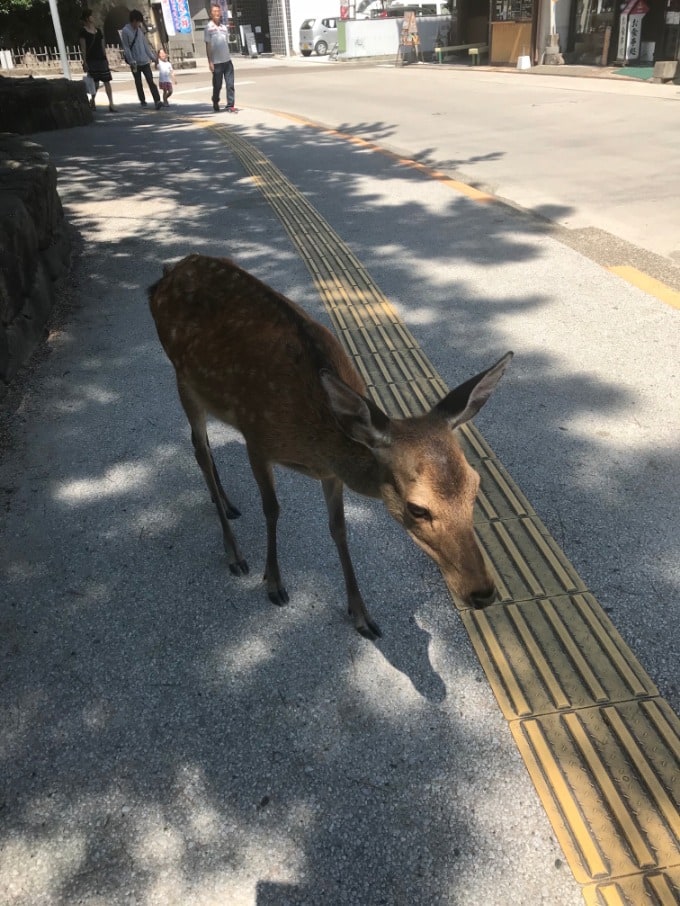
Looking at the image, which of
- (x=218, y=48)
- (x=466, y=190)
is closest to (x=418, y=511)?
(x=466, y=190)

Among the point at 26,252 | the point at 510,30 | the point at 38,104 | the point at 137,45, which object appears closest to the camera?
the point at 26,252

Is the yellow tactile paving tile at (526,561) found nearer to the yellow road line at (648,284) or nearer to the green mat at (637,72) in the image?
the yellow road line at (648,284)

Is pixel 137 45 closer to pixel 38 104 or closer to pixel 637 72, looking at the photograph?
pixel 38 104

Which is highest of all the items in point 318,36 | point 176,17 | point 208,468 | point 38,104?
point 176,17

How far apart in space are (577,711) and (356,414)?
4.52 feet

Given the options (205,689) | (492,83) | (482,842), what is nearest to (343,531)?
(205,689)

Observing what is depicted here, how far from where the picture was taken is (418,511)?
6.82 ft

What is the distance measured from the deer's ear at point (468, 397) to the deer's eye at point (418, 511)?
1.07ft

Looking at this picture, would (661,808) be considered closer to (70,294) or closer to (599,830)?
(599,830)

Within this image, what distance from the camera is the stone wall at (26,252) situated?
15.6ft

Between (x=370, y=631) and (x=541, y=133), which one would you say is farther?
(x=541, y=133)

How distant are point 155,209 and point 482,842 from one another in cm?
859

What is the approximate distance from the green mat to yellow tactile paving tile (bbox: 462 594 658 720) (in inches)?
813

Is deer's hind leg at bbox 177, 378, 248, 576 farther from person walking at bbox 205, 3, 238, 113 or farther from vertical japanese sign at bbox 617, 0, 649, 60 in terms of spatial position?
vertical japanese sign at bbox 617, 0, 649, 60
